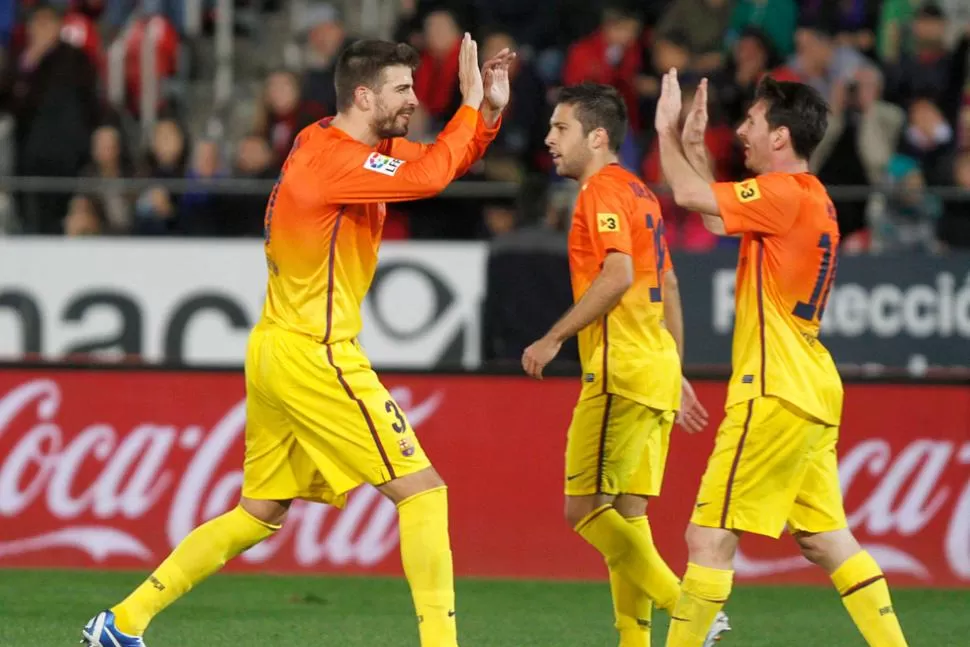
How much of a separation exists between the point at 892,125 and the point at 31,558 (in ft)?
22.5

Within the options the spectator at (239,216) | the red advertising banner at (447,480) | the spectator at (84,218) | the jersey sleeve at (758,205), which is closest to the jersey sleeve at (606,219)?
the jersey sleeve at (758,205)

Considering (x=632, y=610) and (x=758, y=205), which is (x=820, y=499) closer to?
(x=632, y=610)

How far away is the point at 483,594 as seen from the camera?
9258mm

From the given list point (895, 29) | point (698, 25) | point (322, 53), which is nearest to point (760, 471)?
point (698, 25)

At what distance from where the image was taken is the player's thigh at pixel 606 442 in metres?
7.04

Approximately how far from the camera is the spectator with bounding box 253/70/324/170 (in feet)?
43.0

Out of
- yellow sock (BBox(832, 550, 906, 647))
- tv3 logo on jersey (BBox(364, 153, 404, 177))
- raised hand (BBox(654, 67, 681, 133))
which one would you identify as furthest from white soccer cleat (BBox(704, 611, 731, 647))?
tv3 logo on jersey (BBox(364, 153, 404, 177))

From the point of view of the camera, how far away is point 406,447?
255 inches

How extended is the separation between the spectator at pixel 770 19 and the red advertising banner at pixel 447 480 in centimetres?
527

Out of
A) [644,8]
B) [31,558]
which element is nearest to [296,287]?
[31,558]

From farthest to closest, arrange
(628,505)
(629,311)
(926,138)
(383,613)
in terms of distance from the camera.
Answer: (926,138)
(383,613)
(628,505)
(629,311)

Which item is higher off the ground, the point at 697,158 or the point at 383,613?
the point at 697,158

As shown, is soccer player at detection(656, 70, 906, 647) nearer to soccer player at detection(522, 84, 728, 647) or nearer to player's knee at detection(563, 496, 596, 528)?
soccer player at detection(522, 84, 728, 647)

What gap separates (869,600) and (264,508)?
7.29ft
